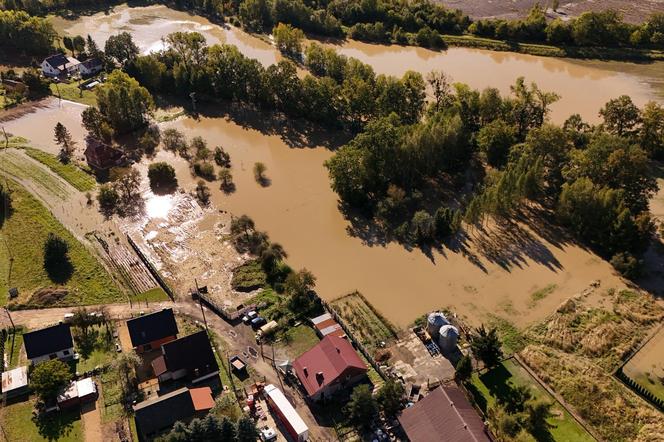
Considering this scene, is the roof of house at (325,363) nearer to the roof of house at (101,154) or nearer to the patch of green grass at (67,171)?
the patch of green grass at (67,171)

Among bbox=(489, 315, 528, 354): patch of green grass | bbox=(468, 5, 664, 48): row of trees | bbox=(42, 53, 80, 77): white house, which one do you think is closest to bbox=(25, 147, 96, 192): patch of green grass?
bbox=(42, 53, 80, 77): white house

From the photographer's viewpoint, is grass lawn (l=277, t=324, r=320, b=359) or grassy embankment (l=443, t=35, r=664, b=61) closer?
grass lawn (l=277, t=324, r=320, b=359)

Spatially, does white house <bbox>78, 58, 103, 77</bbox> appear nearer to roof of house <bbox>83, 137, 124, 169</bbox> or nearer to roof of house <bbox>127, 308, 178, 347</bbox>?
roof of house <bbox>83, 137, 124, 169</bbox>

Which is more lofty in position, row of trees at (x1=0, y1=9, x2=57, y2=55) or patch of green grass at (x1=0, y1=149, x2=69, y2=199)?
row of trees at (x1=0, y1=9, x2=57, y2=55)

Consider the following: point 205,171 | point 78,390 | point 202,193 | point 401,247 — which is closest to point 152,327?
point 78,390

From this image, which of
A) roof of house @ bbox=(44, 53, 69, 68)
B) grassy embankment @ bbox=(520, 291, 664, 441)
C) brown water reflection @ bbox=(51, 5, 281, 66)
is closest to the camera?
grassy embankment @ bbox=(520, 291, 664, 441)

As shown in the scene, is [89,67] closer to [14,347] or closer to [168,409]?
[14,347]
